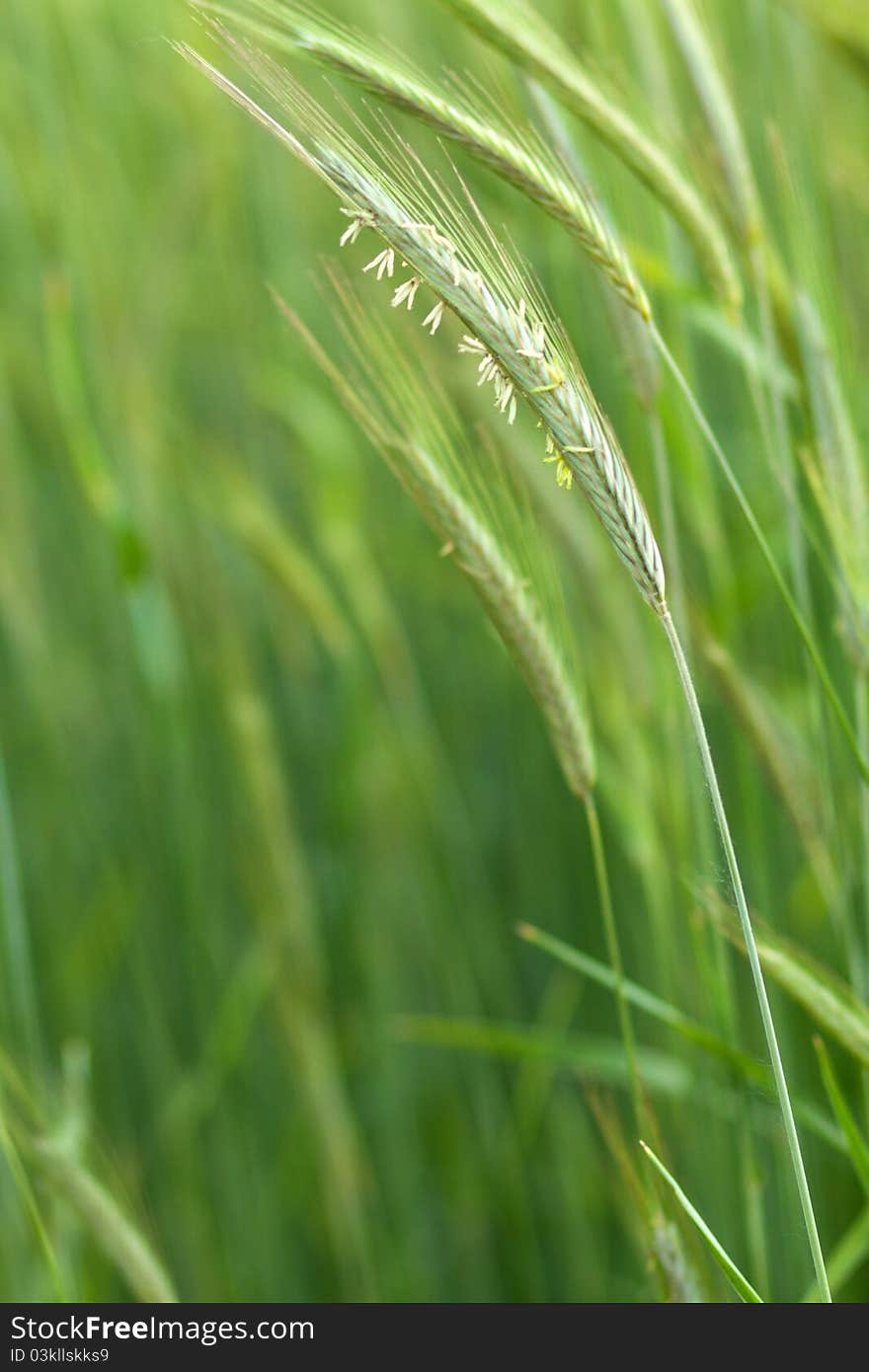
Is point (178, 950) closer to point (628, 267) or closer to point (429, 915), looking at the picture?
point (429, 915)

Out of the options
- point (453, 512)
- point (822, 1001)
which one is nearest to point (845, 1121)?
point (822, 1001)

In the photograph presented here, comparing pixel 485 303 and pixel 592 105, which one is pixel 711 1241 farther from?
pixel 592 105

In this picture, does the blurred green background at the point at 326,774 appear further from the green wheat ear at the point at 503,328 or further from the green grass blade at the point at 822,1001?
the green wheat ear at the point at 503,328

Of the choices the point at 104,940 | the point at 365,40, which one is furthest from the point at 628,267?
the point at 104,940

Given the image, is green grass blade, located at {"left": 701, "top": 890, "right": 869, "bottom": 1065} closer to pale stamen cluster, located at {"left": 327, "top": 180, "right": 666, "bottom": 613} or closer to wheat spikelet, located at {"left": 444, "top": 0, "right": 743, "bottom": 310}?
pale stamen cluster, located at {"left": 327, "top": 180, "right": 666, "bottom": 613}

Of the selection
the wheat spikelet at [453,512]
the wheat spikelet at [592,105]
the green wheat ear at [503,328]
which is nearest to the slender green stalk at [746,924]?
the green wheat ear at [503,328]

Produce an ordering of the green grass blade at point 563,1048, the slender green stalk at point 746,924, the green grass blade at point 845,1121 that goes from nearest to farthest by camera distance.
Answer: the slender green stalk at point 746,924
the green grass blade at point 845,1121
the green grass blade at point 563,1048
